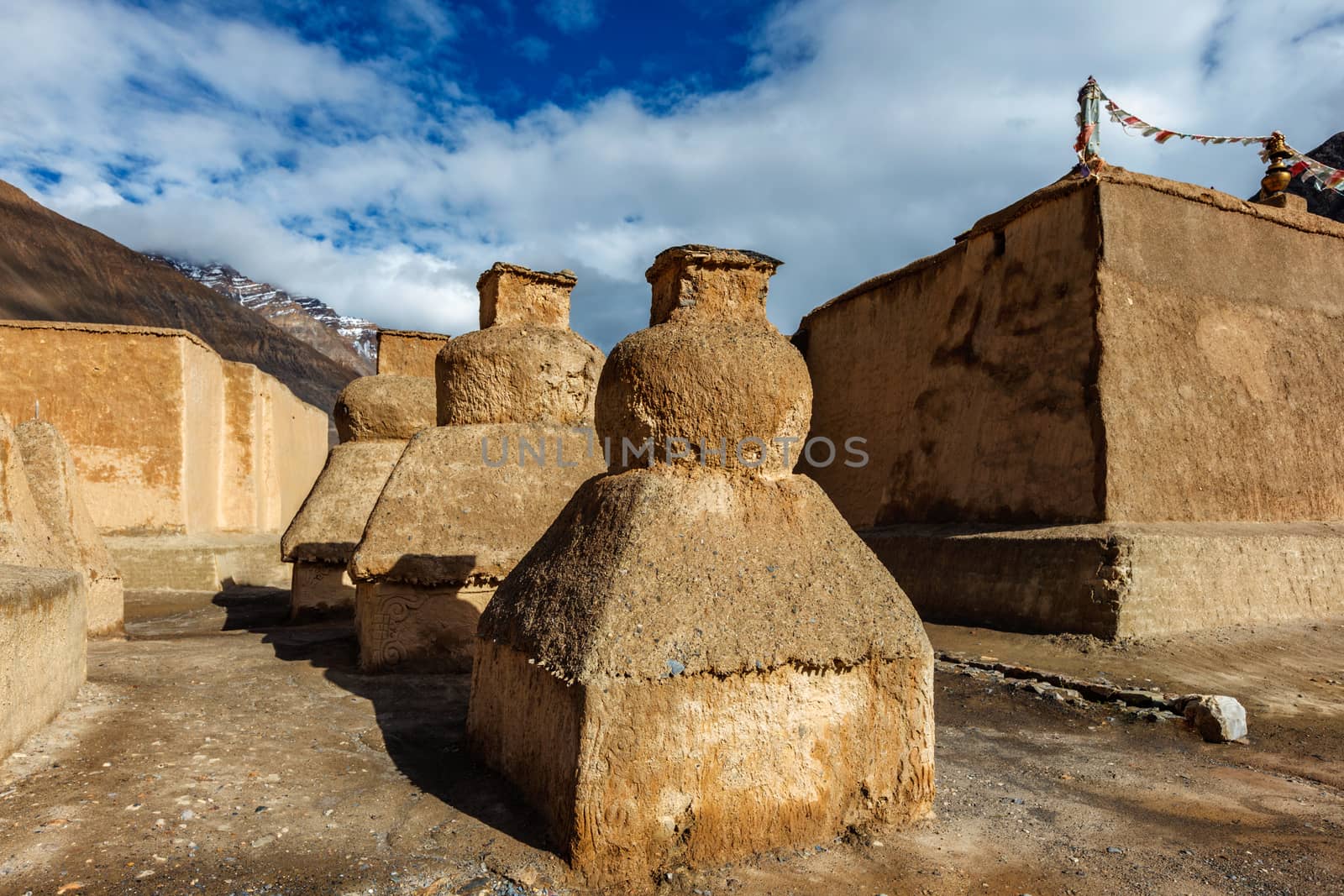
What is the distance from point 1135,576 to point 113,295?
132 feet

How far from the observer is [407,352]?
388 inches

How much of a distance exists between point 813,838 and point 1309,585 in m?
6.41

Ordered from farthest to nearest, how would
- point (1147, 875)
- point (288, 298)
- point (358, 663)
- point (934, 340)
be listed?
1. point (288, 298)
2. point (934, 340)
3. point (358, 663)
4. point (1147, 875)

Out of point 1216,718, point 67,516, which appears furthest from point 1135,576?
point 67,516

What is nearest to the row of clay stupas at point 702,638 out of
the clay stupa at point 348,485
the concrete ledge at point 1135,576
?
the concrete ledge at point 1135,576

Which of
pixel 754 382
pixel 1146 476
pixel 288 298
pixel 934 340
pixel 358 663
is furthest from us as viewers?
pixel 288 298

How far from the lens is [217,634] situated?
6.76m

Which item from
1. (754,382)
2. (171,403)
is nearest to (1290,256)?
(754,382)

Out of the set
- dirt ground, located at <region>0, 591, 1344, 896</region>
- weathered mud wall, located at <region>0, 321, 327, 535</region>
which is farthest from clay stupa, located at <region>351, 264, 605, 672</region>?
weathered mud wall, located at <region>0, 321, 327, 535</region>

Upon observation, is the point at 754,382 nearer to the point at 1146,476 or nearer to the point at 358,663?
the point at 358,663

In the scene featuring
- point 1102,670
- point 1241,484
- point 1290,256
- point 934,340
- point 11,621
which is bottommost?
point 1102,670

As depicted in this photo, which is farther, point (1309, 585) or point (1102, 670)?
point (1309, 585)

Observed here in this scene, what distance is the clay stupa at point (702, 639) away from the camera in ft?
8.32

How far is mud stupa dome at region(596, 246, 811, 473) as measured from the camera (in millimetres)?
3168
